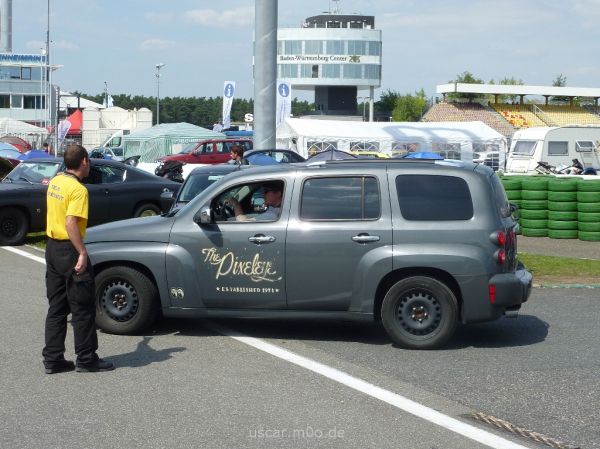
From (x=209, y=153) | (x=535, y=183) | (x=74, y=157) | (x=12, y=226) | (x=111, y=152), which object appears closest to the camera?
(x=74, y=157)

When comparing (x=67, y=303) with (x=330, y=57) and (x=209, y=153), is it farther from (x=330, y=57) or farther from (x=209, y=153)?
(x=330, y=57)

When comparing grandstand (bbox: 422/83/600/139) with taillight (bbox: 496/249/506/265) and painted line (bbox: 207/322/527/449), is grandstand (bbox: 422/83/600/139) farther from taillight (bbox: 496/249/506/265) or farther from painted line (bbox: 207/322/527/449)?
painted line (bbox: 207/322/527/449)

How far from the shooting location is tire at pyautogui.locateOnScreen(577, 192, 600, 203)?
18.7 meters

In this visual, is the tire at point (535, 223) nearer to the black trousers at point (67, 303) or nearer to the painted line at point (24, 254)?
the painted line at point (24, 254)

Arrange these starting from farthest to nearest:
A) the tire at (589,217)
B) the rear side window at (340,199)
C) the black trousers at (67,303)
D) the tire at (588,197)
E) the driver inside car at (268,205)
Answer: the tire at (588,197) < the tire at (589,217) < the driver inside car at (268,205) < the rear side window at (340,199) < the black trousers at (67,303)

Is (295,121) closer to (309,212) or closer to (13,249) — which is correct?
(13,249)

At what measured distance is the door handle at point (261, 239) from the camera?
28.4 ft

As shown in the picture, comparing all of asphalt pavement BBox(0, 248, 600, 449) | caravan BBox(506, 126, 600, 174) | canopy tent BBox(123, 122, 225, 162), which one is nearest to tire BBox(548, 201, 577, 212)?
asphalt pavement BBox(0, 248, 600, 449)

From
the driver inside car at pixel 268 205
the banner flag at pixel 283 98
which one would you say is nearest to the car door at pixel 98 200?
the driver inside car at pixel 268 205

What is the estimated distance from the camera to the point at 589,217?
18688mm

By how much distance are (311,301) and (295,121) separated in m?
35.7

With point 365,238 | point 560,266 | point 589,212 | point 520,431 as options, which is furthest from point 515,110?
point 520,431

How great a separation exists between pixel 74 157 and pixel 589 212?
13.7 m

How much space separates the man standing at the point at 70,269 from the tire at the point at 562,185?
13.8m
